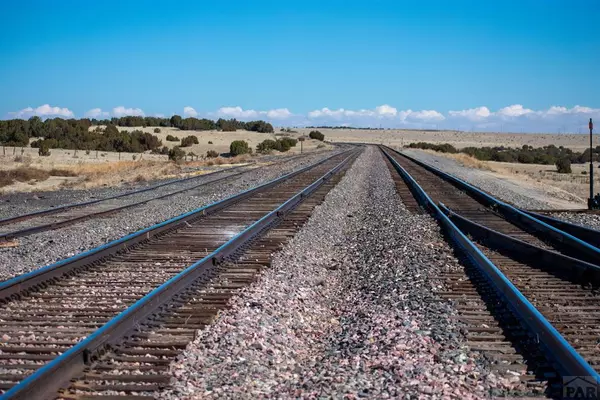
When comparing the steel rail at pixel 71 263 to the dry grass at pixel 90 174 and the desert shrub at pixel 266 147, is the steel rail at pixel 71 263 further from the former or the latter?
the desert shrub at pixel 266 147

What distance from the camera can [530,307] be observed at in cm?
636

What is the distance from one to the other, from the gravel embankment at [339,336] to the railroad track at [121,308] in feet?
1.13

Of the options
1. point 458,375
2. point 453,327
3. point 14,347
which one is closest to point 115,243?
point 14,347

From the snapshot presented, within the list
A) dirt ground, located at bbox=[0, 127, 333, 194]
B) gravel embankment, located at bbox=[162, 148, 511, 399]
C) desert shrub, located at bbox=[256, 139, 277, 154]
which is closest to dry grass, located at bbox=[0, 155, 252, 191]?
dirt ground, located at bbox=[0, 127, 333, 194]

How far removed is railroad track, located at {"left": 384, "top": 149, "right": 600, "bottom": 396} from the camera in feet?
17.2

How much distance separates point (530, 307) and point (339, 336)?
1867 millimetres

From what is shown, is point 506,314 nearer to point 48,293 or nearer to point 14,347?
point 14,347

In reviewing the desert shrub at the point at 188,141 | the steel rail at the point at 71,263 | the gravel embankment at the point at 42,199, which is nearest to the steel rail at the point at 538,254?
the steel rail at the point at 71,263

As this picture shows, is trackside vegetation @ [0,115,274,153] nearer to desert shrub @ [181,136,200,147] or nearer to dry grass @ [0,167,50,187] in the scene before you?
desert shrub @ [181,136,200,147]

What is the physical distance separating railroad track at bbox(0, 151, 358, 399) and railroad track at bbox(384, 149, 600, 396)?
2723 millimetres

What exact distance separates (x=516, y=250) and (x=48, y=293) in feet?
23.5

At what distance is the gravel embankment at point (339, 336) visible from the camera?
4992mm

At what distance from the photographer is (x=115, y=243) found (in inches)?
413

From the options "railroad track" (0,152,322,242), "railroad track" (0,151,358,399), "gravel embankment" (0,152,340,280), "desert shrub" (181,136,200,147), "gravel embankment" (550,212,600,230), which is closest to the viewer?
"railroad track" (0,151,358,399)
